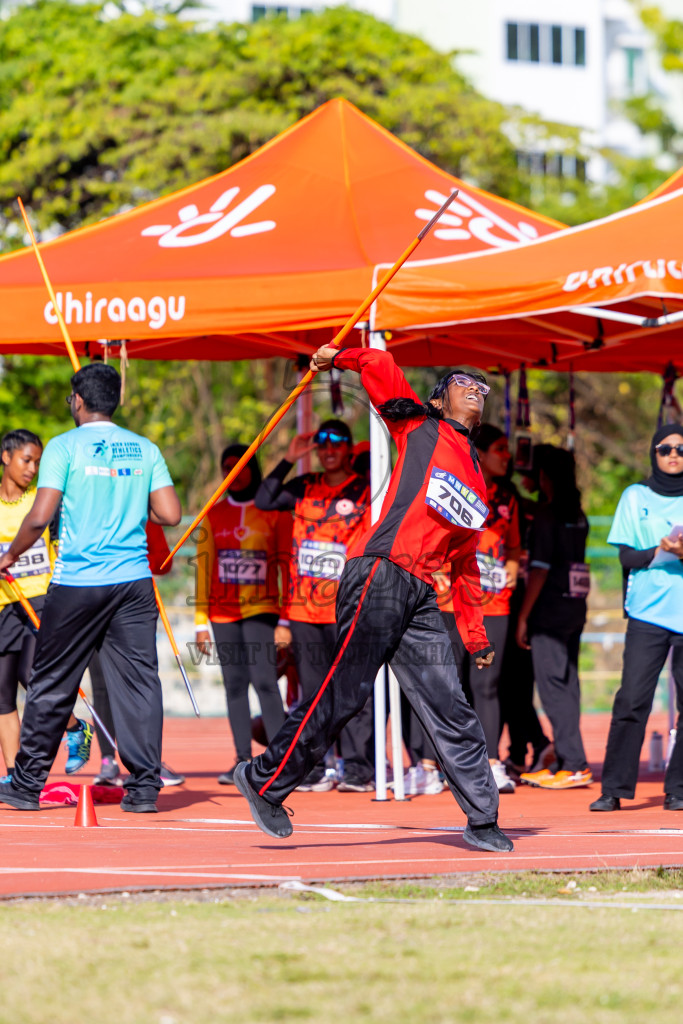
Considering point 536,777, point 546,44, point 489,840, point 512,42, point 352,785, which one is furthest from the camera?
point 546,44

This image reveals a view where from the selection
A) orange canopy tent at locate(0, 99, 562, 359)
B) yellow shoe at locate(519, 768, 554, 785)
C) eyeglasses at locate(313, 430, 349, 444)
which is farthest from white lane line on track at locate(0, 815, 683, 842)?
orange canopy tent at locate(0, 99, 562, 359)

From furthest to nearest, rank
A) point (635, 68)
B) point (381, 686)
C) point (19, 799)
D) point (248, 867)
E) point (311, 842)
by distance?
1. point (635, 68)
2. point (381, 686)
3. point (19, 799)
4. point (311, 842)
5. point (248, 867)

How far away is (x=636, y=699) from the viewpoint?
7074 mm

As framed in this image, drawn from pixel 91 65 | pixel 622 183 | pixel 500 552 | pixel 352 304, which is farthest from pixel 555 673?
pixel 622 183

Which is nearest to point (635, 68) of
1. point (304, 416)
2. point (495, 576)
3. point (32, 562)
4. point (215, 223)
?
point (304, 416)

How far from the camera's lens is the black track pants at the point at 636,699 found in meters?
7.05

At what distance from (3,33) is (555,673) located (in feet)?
47.1

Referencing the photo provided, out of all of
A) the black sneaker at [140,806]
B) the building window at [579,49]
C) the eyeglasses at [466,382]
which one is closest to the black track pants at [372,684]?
the eyeglasses at [466,382]

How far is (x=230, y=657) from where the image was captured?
819cm

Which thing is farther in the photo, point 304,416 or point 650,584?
point 304,416

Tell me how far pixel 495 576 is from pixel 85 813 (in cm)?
273

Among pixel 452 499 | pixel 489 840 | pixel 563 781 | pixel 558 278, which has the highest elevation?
pixel 558 278

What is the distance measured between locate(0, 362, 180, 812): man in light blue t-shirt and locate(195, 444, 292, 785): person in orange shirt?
151 centimetres

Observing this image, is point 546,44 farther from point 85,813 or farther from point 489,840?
point 489,840
